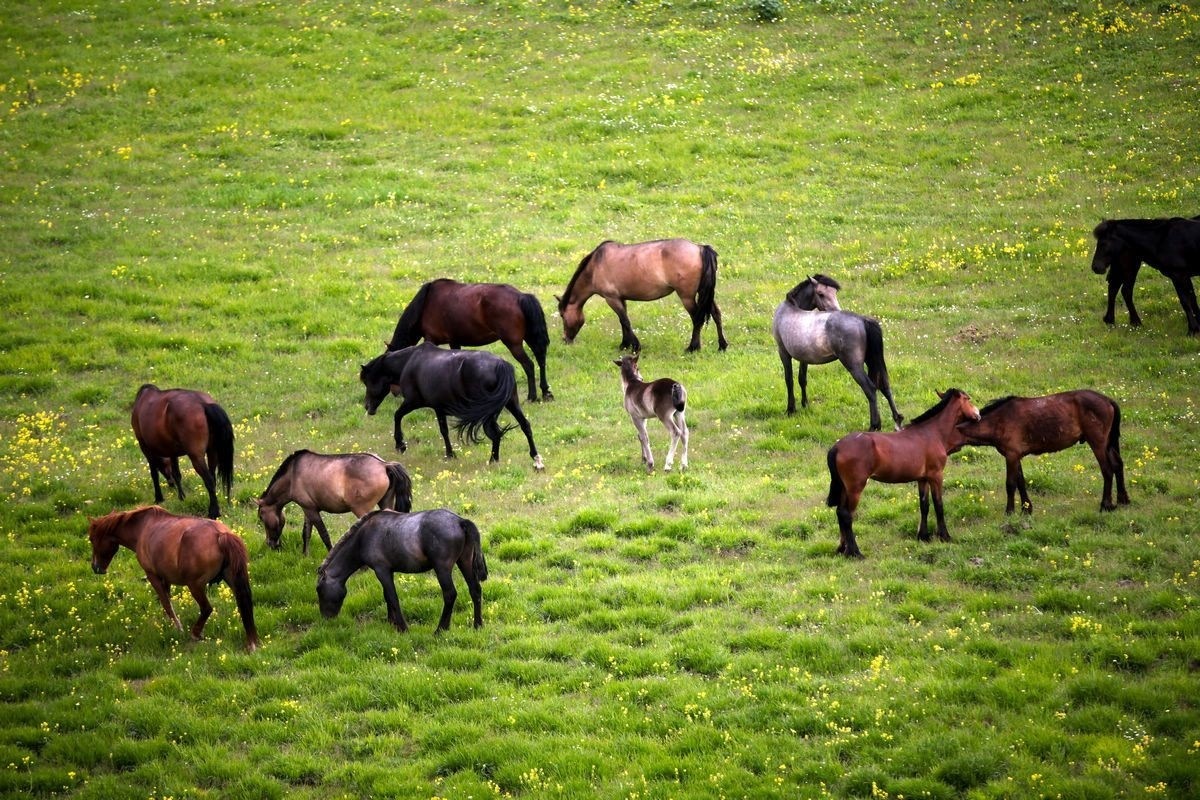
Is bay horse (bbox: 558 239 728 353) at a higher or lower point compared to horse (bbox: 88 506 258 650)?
higher

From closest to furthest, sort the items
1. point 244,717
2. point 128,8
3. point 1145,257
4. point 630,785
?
point 630,785 → point 244,717 → point 1145,257 → point 128,8

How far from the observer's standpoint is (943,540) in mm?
13211

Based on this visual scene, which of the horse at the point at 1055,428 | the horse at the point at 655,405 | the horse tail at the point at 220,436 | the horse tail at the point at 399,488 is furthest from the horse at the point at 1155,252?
the horse tail at the point at 220,436

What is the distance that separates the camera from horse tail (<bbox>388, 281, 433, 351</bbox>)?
19.3 metres

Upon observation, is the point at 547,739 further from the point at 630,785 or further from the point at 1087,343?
the point at 1087,343

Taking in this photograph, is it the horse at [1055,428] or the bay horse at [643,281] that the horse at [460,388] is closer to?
the bay horse at [643,281]

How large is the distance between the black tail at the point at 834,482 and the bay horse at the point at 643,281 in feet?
26.4

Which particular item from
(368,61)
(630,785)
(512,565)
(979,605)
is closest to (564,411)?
(512,565)

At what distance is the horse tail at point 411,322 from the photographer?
1930cm

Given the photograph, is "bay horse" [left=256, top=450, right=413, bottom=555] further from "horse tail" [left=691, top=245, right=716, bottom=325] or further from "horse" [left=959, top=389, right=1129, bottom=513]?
"horse tail" [left=691, top=245, right=716, bottom=325]

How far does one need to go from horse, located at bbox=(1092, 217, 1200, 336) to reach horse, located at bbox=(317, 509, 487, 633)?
1400 centimetres

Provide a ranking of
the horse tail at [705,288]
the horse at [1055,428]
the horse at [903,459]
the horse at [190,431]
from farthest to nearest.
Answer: the horse tail at [705,288] → the horse at [190,431] → the horse at [1055,428] → the horse at [903,459]

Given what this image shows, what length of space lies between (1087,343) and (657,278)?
7.73 m

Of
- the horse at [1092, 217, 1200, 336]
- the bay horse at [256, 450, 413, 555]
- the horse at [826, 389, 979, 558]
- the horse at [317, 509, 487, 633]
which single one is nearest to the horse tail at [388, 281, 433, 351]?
the bay horse at [256, 450, 413, 555]
